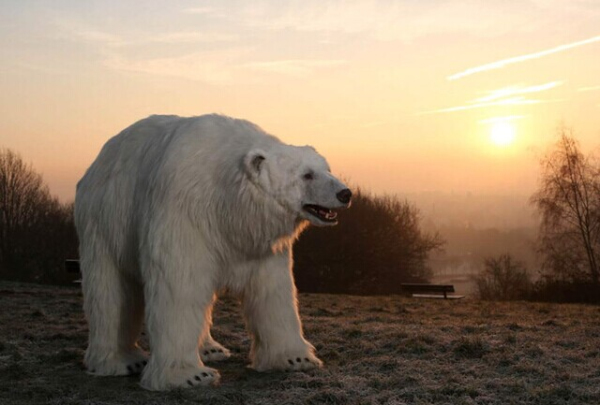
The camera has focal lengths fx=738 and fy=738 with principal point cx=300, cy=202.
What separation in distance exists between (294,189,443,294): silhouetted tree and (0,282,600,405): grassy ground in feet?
109

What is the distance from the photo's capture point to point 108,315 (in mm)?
7246

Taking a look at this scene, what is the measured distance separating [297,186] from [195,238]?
101 cm

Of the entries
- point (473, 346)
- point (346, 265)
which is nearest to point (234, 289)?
point (473, 346)

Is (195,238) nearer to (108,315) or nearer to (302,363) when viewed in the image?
(108,315)

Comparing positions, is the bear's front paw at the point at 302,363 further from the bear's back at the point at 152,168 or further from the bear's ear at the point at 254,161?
the bear's ear at the point at 254,161

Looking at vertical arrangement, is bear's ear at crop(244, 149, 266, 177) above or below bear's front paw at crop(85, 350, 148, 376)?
above

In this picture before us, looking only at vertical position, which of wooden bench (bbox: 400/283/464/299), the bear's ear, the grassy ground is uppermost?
the bear's ear

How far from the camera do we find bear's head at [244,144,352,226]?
6297mm

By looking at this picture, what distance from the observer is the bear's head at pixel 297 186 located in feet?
20.7

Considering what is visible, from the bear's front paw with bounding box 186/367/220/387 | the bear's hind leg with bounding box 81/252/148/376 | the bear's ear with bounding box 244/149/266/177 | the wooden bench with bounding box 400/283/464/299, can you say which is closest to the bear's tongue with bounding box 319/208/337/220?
the bear's ear with bounding box 244/149/266/177

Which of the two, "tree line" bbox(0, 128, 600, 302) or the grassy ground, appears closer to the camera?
the grassy ground

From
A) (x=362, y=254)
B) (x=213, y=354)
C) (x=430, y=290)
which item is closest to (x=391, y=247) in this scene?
(x=362, y=254)

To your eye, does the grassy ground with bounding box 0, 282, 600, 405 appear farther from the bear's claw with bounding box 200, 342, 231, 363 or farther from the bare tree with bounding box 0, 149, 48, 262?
the bare tree with bounding box 0, 149, 48, 262

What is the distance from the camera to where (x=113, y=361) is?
7297mm
